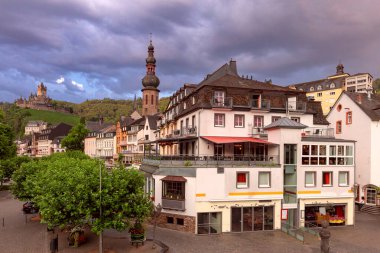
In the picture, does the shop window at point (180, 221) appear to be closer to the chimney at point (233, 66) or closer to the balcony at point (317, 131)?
the balcony at point (317, 131)

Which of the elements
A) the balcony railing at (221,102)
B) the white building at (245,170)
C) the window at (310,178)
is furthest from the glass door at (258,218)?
the balcony railing at (221,102)

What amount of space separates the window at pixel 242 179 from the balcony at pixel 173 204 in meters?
5.59

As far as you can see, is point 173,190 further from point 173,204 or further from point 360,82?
point 360,82

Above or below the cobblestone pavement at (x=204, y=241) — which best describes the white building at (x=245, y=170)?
above

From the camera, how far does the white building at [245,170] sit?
97.3 ft

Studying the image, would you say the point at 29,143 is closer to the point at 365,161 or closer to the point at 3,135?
the point at 3,135

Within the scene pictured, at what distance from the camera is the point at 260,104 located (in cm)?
3884

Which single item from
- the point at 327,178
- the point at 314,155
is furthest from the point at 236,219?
the point at 327,178

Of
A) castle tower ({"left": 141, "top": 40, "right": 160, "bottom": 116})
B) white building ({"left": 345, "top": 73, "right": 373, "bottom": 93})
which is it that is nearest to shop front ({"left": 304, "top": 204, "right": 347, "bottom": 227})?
castle tower ({"left": 141, "top": 40, "right": 160, "bottom": 116})

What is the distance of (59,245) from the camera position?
81.4 feet

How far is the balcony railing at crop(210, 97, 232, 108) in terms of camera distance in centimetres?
3689

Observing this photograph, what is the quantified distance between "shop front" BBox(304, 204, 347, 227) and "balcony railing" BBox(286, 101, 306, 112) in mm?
Answer: 12481

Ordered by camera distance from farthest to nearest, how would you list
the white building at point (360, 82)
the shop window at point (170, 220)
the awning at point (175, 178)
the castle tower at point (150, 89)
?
the white building at point (360, 82) → the castle tower at point (150, 89) → the shop window at point (170, 220) → the awning at point (175, 178)

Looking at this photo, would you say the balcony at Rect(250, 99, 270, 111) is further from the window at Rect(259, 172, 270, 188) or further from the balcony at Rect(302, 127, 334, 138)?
the window at Rect(259, 172, 270, 188)
